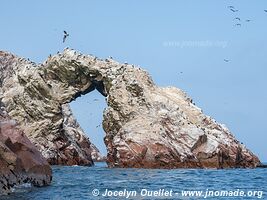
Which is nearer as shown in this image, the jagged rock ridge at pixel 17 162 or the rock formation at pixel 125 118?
the jagged rock ridge at pixel 17 162

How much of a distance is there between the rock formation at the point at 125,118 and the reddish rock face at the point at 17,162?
3640 centimetres

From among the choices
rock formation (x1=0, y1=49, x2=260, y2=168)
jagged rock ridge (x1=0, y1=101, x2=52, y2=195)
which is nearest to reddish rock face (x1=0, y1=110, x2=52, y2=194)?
jagged rock ridge (x1=0, y1=101, x2=52, y2=195)

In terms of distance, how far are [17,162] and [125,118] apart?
49556 millimetres

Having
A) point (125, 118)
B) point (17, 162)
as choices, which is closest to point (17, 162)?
point (17, 162)

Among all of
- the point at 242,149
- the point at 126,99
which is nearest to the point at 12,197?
the point at 126,99

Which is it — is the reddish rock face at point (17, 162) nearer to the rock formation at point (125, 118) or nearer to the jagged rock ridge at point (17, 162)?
the jagged rock ridge at point (17, 162)

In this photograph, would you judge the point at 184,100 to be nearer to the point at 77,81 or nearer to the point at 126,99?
the point at 126,99

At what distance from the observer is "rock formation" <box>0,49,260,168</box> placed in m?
75.6

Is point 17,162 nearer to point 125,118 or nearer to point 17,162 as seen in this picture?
point 17,162

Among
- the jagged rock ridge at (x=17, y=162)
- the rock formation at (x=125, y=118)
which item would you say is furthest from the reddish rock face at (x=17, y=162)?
the rock formation at (x=125, y=118)

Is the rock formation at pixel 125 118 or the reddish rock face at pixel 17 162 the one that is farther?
the rock formation at pixel 125 118

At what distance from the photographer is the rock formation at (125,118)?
75562mm

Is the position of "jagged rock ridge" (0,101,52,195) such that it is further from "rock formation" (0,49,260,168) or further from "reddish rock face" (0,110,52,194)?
"rock formation" (0,49,260,168)

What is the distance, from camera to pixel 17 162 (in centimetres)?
3344
